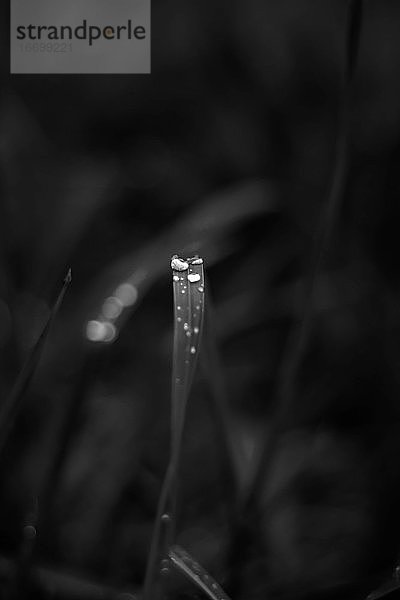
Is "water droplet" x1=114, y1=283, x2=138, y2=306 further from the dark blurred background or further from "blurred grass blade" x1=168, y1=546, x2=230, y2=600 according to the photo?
"blurred grass blade" x1=168, y1=546, x2=230, y2=600

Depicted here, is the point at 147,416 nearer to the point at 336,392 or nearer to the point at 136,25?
the point at 336,392

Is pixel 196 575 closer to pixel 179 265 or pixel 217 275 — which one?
pixel 179 265

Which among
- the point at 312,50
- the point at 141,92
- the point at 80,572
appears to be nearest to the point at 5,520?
the point at 80,572

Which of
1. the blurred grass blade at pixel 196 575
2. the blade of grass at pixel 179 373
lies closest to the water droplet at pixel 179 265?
the blade of grass at pixel 179 373

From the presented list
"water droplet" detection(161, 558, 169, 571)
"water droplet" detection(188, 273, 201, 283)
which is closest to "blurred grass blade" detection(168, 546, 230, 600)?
"water droplet" detection(161, 558, 169, 571)

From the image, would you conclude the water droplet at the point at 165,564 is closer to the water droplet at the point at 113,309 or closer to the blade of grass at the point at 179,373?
the blade of grass at the point at 179,373
